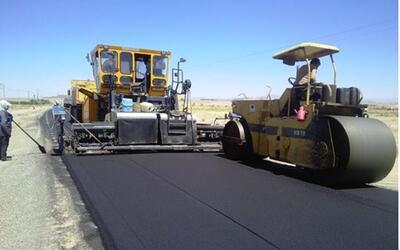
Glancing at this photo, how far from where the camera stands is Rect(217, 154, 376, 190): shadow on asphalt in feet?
23.8

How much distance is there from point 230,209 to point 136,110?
752 cm

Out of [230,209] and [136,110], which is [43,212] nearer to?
[230,209]

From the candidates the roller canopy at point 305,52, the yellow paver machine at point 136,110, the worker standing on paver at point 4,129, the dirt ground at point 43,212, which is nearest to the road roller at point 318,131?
the roller canopy at point 305,52

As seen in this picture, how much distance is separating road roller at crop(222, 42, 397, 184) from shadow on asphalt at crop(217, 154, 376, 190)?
0.07 m

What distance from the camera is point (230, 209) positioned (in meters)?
5.58

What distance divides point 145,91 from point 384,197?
336 inches

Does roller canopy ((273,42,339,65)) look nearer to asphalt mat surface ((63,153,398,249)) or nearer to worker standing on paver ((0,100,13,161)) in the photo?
asphalt mat surface ((63,153,398,249))

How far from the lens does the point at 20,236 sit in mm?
4879

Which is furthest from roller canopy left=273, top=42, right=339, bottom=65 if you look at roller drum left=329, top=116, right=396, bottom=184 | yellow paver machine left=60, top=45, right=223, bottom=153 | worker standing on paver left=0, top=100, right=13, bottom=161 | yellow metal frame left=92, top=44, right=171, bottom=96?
Answer: worker standing on paver left=0, top=100, right=13, bottom=161

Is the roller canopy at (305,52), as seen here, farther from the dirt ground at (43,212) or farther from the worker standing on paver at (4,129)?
the worker standing on paver at (4,129)

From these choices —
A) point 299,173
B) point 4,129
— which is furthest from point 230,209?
point 4,129

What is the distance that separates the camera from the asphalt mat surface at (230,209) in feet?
14.7

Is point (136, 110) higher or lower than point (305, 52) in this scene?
lower

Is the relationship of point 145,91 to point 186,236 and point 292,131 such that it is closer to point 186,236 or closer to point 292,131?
point 292,131
